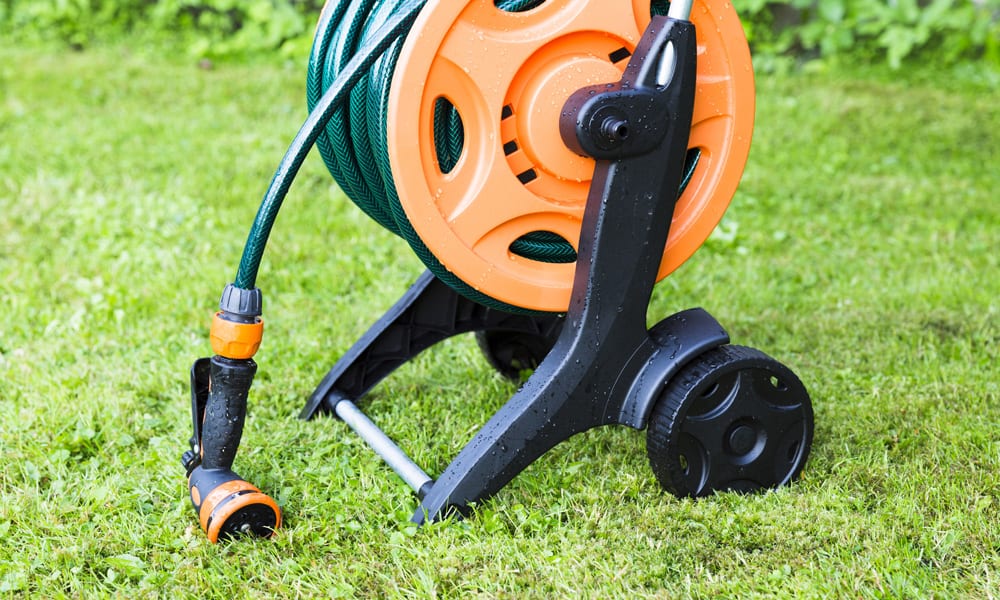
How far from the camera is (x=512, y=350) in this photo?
10.6 feet

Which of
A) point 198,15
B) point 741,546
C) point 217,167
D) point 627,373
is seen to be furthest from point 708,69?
point 198,15

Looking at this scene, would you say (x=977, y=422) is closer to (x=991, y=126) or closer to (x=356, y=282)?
(x=356, y=282)

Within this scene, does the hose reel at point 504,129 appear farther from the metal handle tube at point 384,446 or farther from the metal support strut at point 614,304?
the metal handle tube at point 384,446

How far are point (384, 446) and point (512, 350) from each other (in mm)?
713

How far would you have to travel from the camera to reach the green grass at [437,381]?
2.26m

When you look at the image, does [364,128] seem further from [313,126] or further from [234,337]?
[234,337]

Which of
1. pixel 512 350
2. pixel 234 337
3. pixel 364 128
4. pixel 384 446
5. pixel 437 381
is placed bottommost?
pixel 437 381

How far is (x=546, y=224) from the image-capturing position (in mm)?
2441

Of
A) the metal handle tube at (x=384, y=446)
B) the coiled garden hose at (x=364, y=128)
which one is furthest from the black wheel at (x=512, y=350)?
the coiled garden hose at (x=364, y=128)

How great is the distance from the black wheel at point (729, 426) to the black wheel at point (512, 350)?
31.2 inches

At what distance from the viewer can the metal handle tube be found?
2479 mm

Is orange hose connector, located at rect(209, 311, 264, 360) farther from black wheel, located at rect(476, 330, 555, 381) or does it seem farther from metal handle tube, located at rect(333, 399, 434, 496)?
black wheel, located at rect(476, 330, 555, 381)

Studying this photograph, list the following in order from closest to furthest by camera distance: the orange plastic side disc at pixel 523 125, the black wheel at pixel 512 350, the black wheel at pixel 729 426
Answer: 1. the orange plastic side disc at pixel 523 125
2. the black wheel at pixel 729 426
3. the black wheel at pixel 512 350

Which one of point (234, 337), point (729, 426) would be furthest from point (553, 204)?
point (234, 337)
